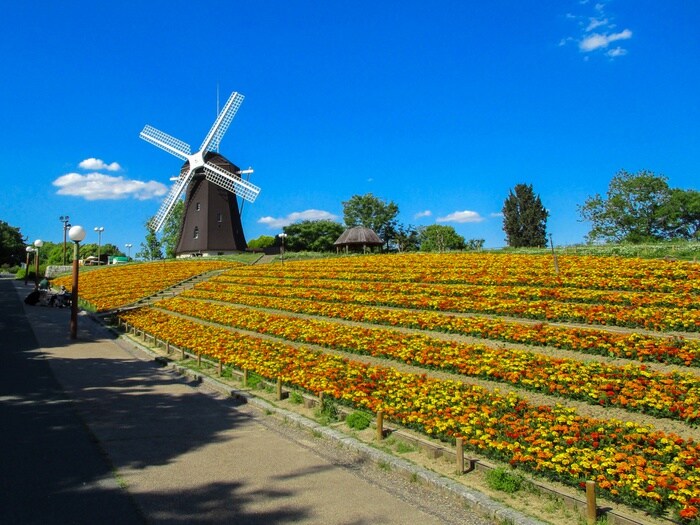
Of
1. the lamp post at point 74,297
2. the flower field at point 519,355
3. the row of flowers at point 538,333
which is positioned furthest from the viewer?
the lamp post at point 74,297

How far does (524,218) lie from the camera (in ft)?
203

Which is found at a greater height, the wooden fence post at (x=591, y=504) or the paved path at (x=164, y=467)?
the wooden fence post at (x=591, y=504)

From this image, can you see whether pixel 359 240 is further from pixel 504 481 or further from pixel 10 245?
pixel 10 245

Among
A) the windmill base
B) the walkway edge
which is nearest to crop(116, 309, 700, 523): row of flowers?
the walkway edge

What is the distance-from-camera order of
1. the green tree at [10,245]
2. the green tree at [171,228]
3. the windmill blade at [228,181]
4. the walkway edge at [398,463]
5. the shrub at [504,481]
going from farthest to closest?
the green tree at [10,245] → the green tree at [171,228] → the windmill blade at [228,181] → the shrub at [504,481] → the walkway edge at [398,463]

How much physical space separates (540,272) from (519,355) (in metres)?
9.84

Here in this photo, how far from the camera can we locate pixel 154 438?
7031mm

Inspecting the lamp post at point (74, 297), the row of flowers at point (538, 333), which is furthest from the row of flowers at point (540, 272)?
the lamp post at point (74, 297)

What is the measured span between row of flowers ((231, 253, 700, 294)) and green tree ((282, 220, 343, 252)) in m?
50.4

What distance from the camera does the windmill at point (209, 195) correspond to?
48.6 m

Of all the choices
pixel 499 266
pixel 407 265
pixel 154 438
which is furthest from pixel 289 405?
pixel 407 265

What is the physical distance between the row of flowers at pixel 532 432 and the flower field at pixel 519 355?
0.02 meters

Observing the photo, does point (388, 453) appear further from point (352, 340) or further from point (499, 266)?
point (499, 266)

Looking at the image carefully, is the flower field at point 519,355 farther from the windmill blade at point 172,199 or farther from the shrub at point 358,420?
the windmill blade at point 172,199
